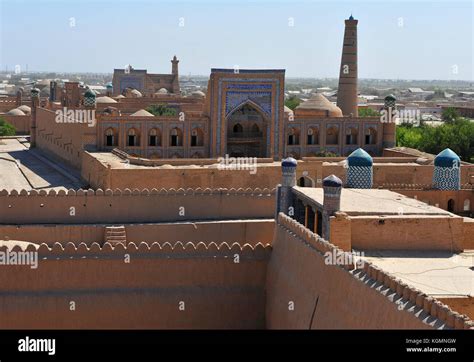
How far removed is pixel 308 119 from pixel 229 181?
11.0m

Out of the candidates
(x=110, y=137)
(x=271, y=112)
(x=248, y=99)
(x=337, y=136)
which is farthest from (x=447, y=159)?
(x=337, y=136)

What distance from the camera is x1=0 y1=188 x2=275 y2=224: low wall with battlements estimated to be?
1967 cm

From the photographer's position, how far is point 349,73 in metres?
43.7

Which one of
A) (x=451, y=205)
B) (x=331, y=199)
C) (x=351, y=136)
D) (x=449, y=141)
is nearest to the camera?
(x=331, y=199)

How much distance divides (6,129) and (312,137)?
20.6 m

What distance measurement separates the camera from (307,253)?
13.8 metres

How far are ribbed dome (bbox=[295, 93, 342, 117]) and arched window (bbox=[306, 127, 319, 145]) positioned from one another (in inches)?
115

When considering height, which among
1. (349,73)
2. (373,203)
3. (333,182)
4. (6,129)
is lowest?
(6,129)

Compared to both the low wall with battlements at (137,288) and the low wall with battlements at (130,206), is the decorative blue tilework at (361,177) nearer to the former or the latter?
the low wall with battlements at (130,206)

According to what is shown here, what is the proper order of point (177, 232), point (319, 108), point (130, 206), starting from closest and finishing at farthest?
point (177, 232)
point (130, 206)
point (319, 108)

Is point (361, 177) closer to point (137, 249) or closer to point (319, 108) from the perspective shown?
point (137, 249)

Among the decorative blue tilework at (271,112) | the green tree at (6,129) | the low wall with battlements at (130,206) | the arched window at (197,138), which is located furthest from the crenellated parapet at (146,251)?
the green tree at (6,129)
